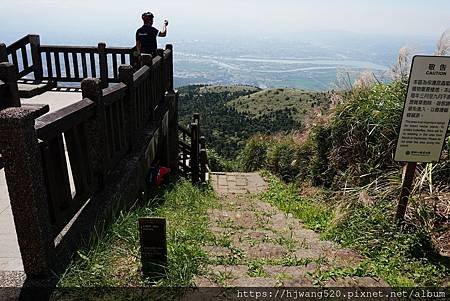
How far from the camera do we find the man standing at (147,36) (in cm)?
787

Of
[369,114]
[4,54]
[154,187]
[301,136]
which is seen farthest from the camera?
[301,136]

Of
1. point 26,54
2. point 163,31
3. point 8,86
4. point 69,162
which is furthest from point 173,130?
point 69,162

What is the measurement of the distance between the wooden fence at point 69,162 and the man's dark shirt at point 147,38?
7.81ft

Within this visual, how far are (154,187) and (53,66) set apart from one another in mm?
4617

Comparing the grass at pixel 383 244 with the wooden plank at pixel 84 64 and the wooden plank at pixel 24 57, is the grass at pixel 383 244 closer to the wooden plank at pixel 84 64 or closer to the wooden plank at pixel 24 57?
the wooden plank at pixel 84 64

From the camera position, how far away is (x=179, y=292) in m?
2.77

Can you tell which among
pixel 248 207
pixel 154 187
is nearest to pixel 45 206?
pixel 154 187

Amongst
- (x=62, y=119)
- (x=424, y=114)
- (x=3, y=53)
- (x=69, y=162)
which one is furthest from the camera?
(x=3, y=53)

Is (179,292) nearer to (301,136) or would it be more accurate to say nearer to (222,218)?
(222,218)

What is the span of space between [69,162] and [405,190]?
361 cm

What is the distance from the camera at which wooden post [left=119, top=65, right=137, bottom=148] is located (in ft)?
15.5

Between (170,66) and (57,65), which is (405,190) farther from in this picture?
(57,65)

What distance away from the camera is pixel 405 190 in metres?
4.05

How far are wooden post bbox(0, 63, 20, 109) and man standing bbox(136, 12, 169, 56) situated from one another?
407 centimetres
